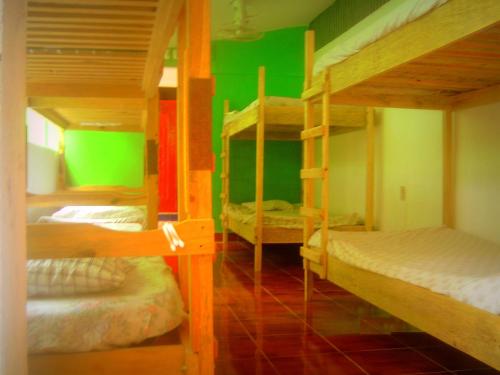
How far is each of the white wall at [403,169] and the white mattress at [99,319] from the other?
228cm

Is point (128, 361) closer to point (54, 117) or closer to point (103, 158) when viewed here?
point (54, 117)

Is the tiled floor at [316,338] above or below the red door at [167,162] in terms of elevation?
below

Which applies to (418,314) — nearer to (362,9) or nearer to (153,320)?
(153,320)

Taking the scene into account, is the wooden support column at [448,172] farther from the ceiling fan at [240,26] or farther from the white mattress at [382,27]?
the ceiling fan at [240,26]

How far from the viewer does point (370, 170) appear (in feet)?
12.1

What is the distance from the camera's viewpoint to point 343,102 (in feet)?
8.99

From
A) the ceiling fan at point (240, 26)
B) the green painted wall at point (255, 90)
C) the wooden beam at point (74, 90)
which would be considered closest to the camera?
the wooden beam at point (74, 90)

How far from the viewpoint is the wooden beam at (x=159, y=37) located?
4.24ft

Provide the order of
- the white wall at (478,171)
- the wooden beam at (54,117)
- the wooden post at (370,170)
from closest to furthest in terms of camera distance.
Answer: the white wall at (478,171) → the wooden beam at (54,117) → the wooden post at (370,170)

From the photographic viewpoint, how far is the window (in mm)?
3850

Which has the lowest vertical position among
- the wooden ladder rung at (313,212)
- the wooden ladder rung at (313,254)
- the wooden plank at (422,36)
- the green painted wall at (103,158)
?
the wooden ladder rung at (313,254)

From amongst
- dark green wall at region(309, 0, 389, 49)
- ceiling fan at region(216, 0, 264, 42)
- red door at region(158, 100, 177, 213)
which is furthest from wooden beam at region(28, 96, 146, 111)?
red door at region(158, 100, 177, 213)

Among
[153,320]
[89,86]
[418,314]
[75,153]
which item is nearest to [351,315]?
[418,314]

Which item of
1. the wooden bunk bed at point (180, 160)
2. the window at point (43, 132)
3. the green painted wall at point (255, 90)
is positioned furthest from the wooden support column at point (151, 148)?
the green painted wall at point (255, 90)
